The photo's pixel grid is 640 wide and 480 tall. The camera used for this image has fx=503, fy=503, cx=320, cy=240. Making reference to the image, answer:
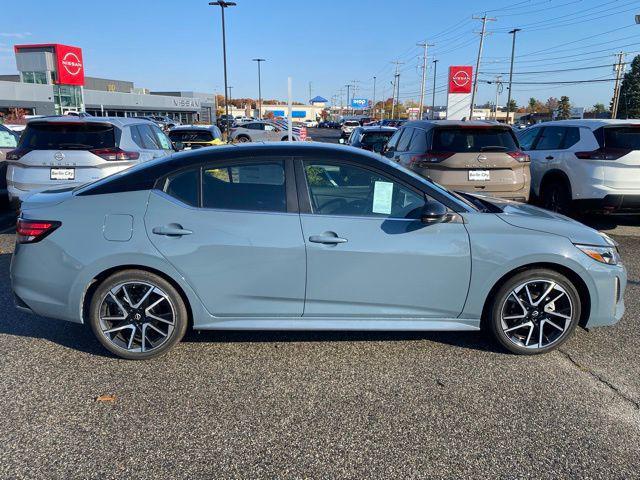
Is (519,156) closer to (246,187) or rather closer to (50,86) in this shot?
(246,187)

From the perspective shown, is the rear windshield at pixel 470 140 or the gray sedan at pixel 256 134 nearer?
the rear windshield at pixel 470 140

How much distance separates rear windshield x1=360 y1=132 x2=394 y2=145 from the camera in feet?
46.2

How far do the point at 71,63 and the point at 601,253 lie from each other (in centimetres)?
5815

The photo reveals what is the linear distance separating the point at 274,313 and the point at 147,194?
1291mm

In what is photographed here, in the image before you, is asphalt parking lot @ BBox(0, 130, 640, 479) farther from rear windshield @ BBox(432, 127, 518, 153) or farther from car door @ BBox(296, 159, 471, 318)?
rear windshield @ BBox(432, 127, 518, 153)

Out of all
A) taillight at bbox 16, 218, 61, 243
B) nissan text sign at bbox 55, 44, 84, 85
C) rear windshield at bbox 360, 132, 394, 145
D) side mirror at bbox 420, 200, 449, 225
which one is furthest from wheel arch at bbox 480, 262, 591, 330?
nissan text sign at bbox 55, 44, 84, 85

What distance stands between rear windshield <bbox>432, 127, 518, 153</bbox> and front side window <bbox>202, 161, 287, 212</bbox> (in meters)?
4.51

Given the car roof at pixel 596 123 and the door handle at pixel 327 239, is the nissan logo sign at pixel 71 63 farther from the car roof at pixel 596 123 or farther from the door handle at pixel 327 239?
the door handle at pixel 327 239

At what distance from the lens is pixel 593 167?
760 cm

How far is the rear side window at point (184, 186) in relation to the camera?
3734mm

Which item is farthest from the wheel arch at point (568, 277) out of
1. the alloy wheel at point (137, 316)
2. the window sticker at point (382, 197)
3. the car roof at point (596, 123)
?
the car roof at point (596, 123)

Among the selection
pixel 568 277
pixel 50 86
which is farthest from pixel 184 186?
pixel 50 86

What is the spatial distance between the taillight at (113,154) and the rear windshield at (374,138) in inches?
320

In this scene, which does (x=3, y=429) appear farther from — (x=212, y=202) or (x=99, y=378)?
(x=212, y=202)
